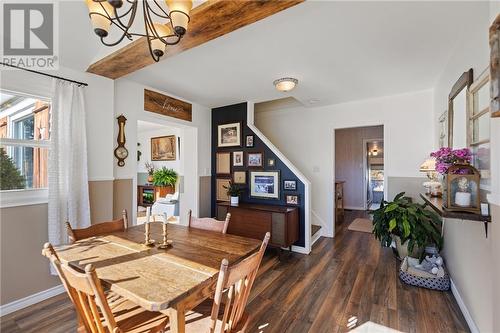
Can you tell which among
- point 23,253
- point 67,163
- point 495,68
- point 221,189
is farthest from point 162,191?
point 495,68

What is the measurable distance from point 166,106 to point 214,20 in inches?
88.2

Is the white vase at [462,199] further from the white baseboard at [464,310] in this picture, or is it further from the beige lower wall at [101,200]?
the beige lower wall at [101,200]

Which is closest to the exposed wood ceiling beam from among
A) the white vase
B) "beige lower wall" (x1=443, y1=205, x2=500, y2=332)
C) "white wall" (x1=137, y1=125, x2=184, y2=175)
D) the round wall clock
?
the round wall clock

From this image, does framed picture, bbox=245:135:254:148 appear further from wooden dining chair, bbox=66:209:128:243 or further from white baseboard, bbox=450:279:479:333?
white baseboard, bbox=450:279:479:333

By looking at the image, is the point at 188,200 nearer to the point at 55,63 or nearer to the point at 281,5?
the point at 55,63

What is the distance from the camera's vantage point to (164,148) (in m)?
6.29

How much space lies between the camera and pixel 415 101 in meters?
3.55

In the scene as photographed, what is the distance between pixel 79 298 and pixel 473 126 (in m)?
2.84

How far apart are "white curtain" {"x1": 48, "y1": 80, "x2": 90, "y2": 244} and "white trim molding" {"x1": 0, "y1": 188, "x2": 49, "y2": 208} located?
151 mm

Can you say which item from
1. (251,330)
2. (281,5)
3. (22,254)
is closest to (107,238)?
(22,254)

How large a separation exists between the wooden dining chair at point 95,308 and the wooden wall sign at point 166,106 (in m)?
2.57

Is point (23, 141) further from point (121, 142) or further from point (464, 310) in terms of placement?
point (464, 310)

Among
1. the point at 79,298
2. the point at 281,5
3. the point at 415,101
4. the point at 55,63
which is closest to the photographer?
the point at 79,298

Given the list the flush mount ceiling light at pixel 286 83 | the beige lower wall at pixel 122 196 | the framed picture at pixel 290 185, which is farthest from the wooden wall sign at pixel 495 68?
the beige lower wall at pixel 122 196
